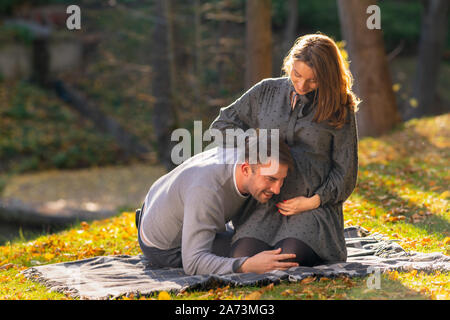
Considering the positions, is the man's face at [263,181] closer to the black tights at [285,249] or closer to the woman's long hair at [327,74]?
the black tights at [285,249]

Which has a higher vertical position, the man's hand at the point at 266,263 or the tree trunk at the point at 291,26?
the tree trunk at the point at 291,26

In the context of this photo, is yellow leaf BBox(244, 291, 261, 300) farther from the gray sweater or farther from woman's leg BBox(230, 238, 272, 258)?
woman's leg BBox(230, 238, 272, 258)

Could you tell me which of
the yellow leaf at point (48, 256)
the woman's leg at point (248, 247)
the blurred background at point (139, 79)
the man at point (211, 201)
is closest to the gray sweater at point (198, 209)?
the man at point (211, 201)

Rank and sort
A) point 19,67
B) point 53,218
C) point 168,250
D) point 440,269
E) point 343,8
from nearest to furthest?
point 440,269
point 168,250
point 53,218
point 343,8
point 19,67

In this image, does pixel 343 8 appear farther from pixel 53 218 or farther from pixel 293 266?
pixel 293 266

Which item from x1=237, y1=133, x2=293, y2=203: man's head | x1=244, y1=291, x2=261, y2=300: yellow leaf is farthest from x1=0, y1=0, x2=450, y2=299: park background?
x1=237, y1=133, x2=293, y2=203: man's head

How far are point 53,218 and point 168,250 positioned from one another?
6.24 metres

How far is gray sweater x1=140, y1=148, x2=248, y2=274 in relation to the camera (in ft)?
13.0

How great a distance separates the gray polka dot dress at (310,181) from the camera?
14.3 feet

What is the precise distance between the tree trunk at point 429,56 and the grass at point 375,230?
4.90m

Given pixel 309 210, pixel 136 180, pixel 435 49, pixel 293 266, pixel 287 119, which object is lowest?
pixel 136 180

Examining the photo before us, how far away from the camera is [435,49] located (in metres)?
14.6

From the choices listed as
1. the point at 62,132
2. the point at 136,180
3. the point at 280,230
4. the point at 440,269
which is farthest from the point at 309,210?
the point at 62,132

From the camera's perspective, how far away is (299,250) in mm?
4289
